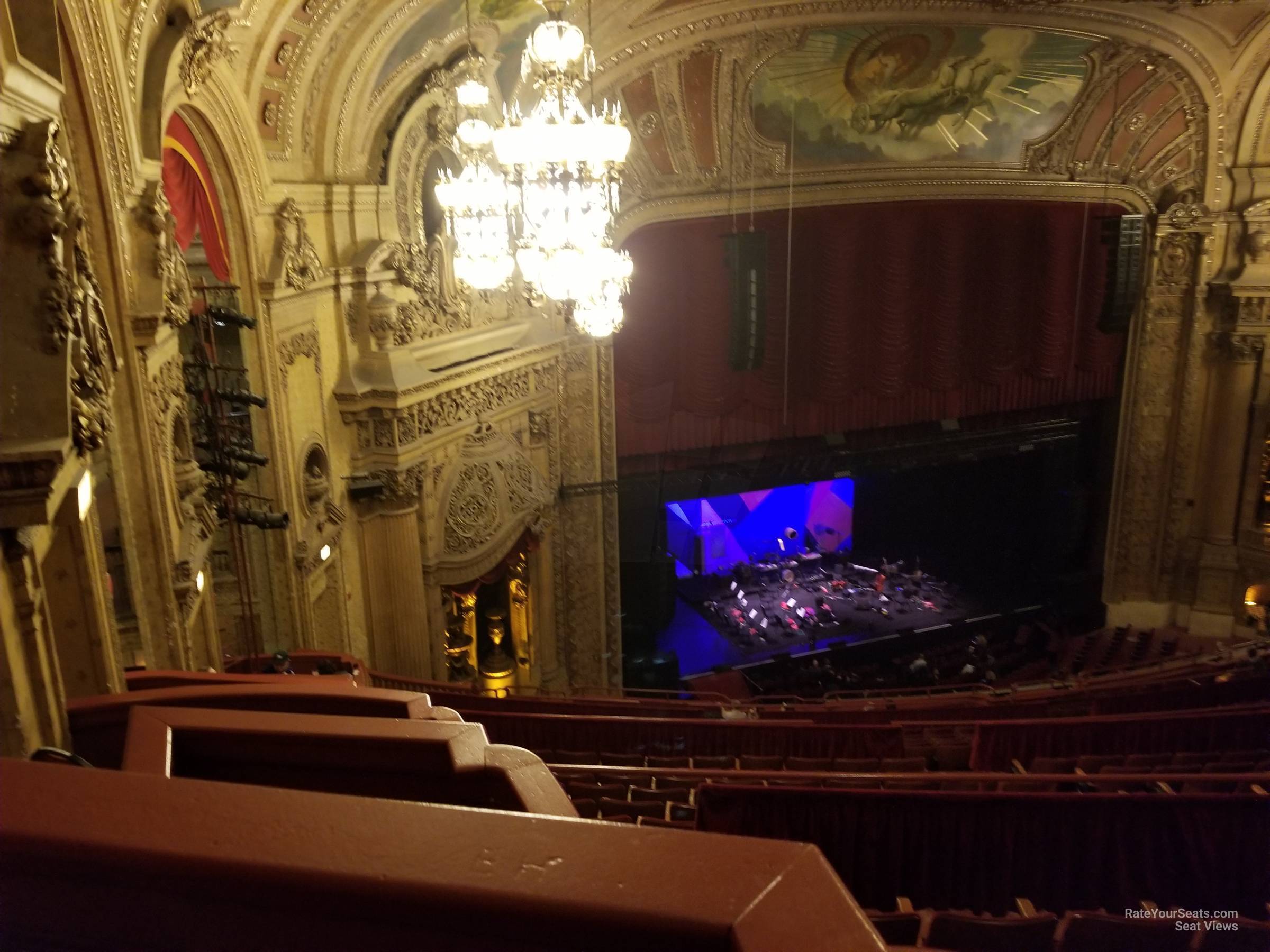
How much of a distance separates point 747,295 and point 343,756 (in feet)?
34.8

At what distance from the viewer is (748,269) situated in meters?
11.6

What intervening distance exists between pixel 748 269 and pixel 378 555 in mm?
6053

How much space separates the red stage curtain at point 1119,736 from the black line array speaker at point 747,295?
7.39m

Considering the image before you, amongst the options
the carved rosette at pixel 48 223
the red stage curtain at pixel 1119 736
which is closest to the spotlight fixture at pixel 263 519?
the carved rosette at pixel 48 223

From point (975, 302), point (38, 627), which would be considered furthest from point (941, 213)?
point (38, 627)

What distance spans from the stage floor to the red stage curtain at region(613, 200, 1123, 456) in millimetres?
3467

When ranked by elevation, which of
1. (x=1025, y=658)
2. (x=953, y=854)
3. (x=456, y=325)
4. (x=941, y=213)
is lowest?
(x=1025, y=658)

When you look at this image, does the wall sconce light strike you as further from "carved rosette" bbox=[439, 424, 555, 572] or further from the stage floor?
the stage floor

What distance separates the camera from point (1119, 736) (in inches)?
217

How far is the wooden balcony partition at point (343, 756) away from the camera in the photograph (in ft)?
5.53

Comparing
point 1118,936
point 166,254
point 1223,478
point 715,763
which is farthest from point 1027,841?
point 1223,478

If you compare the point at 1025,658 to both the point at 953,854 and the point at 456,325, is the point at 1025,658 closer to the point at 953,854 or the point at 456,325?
the point at 456,325

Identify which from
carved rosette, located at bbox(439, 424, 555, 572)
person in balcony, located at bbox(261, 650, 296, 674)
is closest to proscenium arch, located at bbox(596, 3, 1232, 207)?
carved rosette, located at bbox(439, 424, 555, 572)

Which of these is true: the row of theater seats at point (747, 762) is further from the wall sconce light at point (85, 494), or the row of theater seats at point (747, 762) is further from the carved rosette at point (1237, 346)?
the carved rosette at point (1237, 346)
